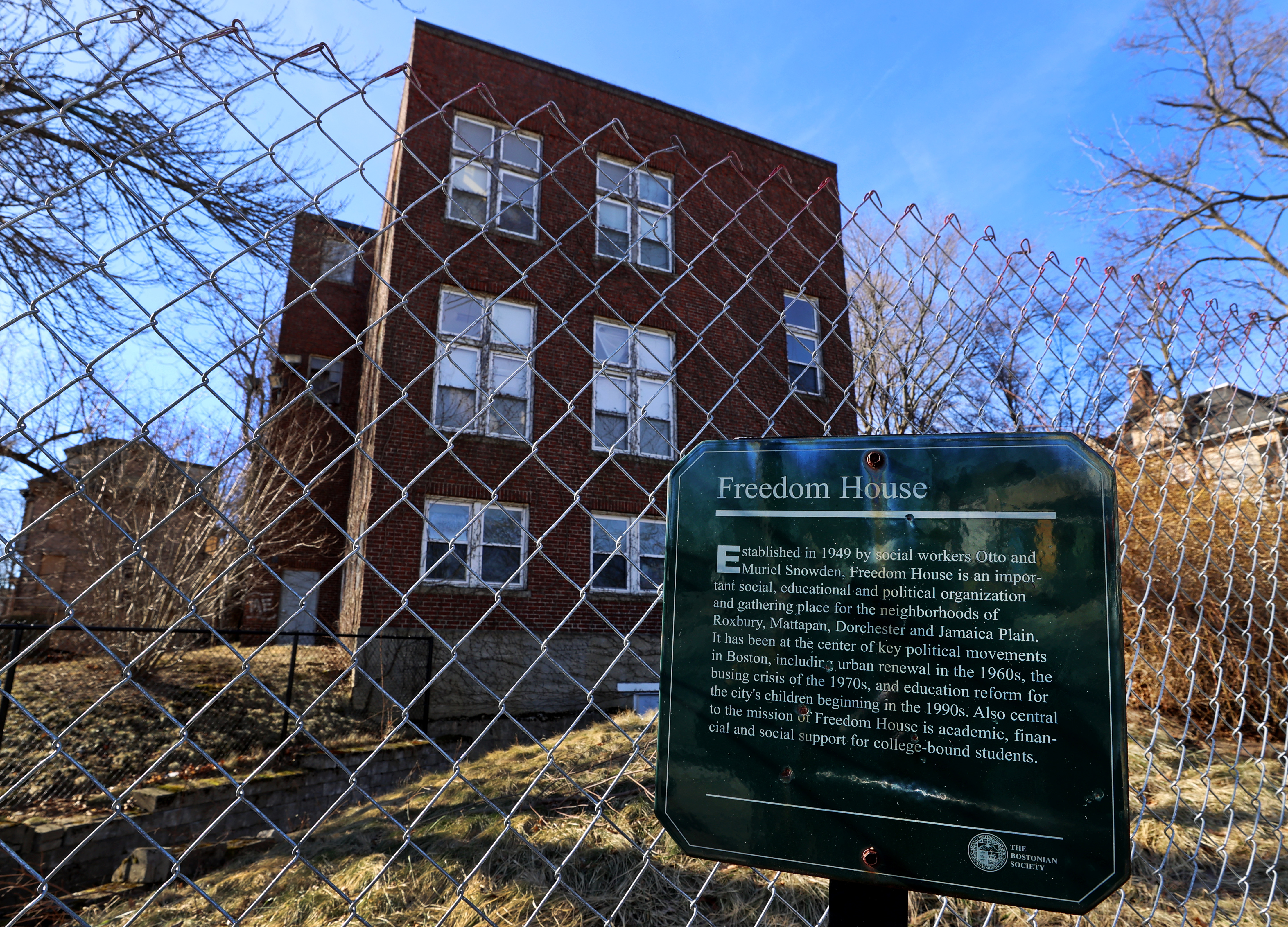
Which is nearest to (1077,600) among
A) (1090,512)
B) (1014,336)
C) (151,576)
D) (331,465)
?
(1090,512)

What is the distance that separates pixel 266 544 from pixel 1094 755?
1379 cm

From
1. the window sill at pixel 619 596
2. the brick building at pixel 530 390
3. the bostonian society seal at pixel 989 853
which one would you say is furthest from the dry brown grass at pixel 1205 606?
the window sill at pixel 619 596

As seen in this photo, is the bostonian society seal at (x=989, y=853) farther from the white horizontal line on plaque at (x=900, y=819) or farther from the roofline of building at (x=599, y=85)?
the roofline of building at (x=599, y=85)

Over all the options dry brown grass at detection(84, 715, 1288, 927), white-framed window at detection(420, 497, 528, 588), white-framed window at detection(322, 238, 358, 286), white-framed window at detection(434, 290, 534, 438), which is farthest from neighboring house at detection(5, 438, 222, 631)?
dry brown grass at detection(84, 715, 1288, 927)

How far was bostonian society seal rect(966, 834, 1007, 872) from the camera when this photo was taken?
1130 millimetres

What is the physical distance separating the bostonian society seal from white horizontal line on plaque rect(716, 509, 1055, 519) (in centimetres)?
51

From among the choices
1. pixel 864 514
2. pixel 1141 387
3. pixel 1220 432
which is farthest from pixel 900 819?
pixel 1141 387

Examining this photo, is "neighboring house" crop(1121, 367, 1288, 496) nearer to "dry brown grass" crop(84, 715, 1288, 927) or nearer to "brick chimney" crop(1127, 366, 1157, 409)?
"brick chimney" crop(1127, 366, 1157, 409)

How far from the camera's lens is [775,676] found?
4.11 ft

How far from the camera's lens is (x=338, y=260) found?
12492mm

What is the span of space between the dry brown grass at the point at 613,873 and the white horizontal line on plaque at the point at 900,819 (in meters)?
0.55

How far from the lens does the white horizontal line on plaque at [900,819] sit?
1.14m

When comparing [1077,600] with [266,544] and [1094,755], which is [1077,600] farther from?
[266,544]

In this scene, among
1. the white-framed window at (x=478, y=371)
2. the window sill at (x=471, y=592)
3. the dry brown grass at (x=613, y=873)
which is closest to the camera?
the dry brown grass at (x=613, y=873)
